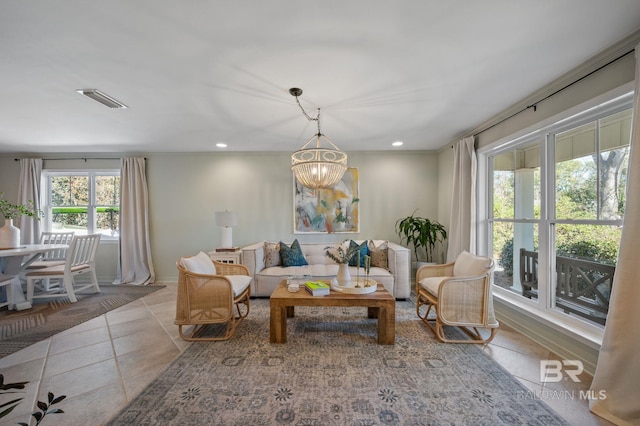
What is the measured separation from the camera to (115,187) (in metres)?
4.95

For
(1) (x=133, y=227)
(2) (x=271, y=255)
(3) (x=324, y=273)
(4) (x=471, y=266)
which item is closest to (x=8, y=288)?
(1) (x=133, y=227)

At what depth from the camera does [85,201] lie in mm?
4938

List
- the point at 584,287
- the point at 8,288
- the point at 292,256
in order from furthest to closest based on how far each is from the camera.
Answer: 1. the point at 292,256
2. the point at 8,288
3. the point at 584,287

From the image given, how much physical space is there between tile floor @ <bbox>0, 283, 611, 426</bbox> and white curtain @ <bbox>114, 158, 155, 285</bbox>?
5.46ft

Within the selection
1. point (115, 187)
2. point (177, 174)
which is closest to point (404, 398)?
point (177, 174)

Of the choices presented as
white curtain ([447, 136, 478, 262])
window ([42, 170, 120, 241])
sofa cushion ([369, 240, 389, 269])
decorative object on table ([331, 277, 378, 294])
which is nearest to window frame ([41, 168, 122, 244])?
window ([42, 170, 120, 241])

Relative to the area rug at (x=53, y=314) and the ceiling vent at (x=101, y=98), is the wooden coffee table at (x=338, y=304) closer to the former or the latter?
the area rug at (x=53, y=314)

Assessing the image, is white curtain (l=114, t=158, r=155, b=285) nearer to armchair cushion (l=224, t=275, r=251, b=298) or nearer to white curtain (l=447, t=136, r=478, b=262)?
armchair cushion (l=224, t=275, r=251, b=298)

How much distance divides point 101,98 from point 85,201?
11.1 ft

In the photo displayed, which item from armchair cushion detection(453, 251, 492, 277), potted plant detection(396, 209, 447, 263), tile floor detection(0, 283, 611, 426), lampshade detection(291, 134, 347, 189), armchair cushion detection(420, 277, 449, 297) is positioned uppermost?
lampshade detection(291, 134, 347, 189)

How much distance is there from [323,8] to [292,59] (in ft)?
1.69

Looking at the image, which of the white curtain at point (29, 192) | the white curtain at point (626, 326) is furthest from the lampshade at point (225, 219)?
the white curtain at point (626, 326)

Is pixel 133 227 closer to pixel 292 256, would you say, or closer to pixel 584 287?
pixel 292 256

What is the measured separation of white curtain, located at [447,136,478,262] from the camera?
3443 millimetres
